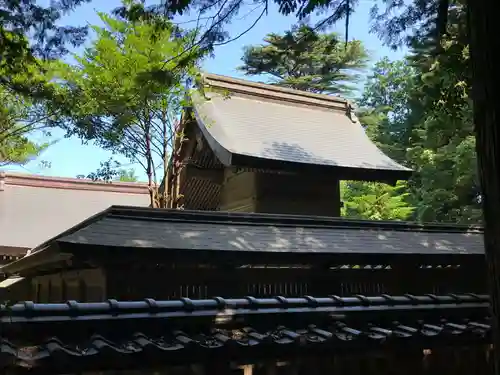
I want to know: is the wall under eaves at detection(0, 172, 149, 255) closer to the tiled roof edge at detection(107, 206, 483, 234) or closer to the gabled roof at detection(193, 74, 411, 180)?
the gabled roof at detection(193, 74, 411, 180)

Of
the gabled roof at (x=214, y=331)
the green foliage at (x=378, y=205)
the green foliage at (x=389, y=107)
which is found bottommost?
the gabled roof at (x=214, y=331)

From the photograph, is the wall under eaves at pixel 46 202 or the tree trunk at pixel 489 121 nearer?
the tree trunk at pixel 489 121

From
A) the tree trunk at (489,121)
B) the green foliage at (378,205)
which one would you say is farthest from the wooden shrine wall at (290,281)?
the green foliage at (378,205)

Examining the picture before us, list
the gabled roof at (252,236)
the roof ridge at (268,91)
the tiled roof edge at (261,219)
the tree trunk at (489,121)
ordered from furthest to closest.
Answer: the roof ridge at (268,91) → the tiled roof edge at (261,219) → the gabled roof at (252,236) → the tree trunk at (489,121)

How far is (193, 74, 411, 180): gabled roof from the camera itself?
33.9 ft

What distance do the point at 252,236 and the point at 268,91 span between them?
725 centimetres

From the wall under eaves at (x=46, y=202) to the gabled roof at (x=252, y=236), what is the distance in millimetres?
8929

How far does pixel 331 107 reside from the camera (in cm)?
1457

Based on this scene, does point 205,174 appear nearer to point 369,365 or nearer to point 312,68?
point 369,365

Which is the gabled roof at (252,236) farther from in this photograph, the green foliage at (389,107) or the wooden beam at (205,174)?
the green foliage at (389,107)

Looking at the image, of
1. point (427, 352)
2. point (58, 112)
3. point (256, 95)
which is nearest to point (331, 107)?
point (256, 95)

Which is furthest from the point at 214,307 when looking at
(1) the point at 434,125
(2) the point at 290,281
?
(1) the point at 434,125

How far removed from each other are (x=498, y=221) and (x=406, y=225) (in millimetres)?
6265

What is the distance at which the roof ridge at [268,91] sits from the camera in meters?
12.6
